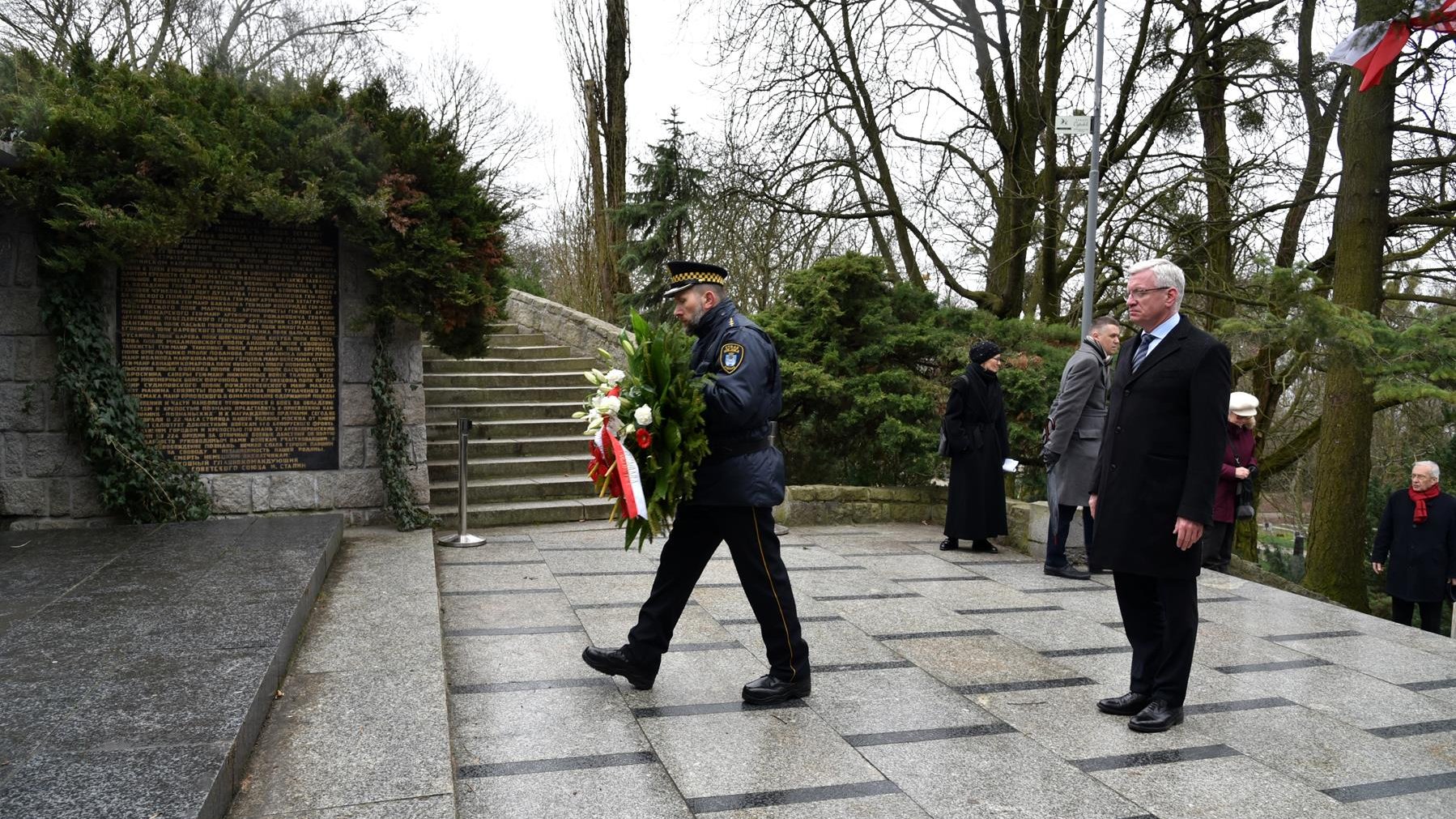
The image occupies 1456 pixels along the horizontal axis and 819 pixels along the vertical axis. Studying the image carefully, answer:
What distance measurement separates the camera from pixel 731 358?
14.0ft

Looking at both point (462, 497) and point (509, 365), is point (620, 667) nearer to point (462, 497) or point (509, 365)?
point (462, 497)

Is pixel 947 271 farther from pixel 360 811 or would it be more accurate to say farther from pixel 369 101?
pixel 360 811

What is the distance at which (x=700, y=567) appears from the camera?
457cm

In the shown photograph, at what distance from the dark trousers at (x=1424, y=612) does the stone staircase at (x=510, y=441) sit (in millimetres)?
6845

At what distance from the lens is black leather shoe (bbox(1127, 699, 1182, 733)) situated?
168 inches

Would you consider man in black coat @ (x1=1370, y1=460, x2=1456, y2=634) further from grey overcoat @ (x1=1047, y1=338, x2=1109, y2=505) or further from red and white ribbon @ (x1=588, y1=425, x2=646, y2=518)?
red and white ribbon @ (x1=588, y1=425, x2=646, y2=518)

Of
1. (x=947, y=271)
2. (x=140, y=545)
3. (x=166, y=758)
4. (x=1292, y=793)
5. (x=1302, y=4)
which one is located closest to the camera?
(x=166, y=758)

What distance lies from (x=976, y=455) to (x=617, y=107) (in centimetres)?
1275

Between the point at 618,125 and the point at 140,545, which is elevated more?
the point at 618,125

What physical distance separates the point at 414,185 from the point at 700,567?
4.77m

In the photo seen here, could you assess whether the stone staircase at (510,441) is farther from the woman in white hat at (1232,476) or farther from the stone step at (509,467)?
the woman in white hat at (1232,476)

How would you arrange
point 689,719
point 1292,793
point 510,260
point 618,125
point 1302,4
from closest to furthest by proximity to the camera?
point 1292,793 < point 689,719 < point 510,260 < point 1302,4 < point 618,125

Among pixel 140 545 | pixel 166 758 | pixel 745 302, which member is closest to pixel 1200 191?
pixel 745 302

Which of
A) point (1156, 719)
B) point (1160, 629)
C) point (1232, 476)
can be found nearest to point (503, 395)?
point (1232, 476)
